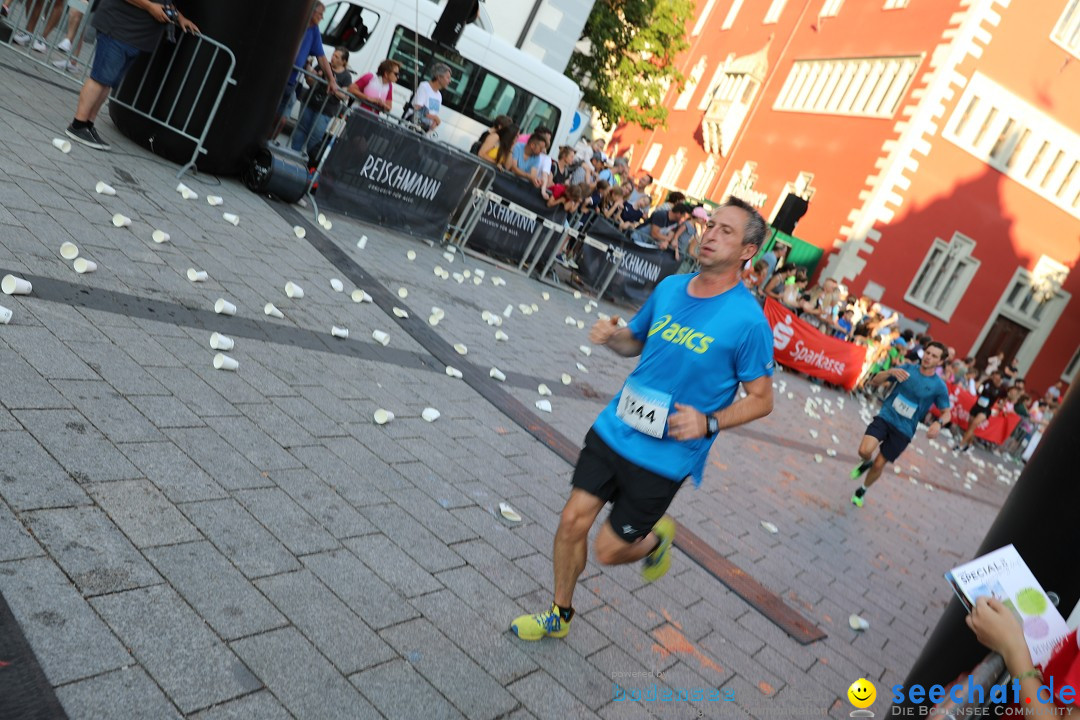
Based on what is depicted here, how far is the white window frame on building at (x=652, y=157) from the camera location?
46094 mm

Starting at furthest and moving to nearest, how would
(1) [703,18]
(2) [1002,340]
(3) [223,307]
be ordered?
(1) [703,18]
(2) [1002,340]
(3) [223,307]

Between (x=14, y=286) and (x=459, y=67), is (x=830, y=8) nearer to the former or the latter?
(x=459, y=67)

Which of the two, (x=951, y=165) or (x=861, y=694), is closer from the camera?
(x=861, y=694)

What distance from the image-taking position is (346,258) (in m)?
8.56

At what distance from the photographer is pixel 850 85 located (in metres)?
29.9

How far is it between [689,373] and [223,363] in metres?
2.66

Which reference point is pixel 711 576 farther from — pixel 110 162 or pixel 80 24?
pixel 80 24

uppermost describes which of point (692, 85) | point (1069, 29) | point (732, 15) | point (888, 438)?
point (732, 15)

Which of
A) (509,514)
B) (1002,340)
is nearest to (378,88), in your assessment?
(509,514)

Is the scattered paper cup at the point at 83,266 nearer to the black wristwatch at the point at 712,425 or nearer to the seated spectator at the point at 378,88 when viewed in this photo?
the black wristwatch at the point at 712,425

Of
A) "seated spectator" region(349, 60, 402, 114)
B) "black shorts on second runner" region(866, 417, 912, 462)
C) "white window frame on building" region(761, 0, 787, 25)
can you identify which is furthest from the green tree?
A: "black shorts on second runner" region(866, 417, 912, 462)

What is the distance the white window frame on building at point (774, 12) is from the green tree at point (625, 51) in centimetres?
689

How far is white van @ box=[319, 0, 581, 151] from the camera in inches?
592

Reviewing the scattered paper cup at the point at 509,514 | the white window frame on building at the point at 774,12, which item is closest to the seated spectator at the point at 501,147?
the scattered paper cup at the point at 509,514
